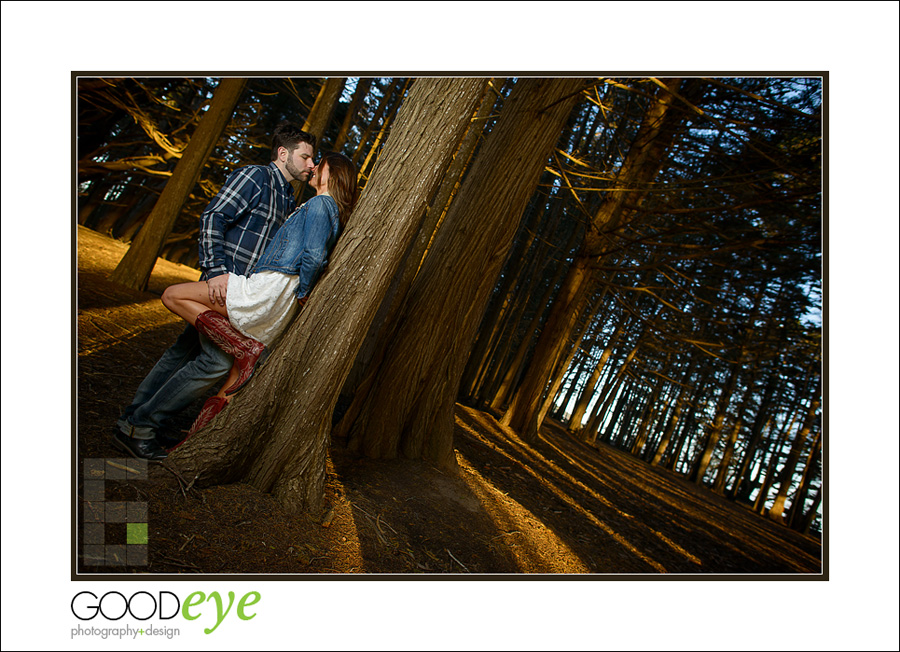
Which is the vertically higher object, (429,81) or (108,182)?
(429,81)

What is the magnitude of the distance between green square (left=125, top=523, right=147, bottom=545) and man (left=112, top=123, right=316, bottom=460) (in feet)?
1.30

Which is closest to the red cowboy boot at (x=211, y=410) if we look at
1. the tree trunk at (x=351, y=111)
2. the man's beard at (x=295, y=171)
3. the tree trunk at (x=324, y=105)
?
the man's beard at (x=295, y=171)

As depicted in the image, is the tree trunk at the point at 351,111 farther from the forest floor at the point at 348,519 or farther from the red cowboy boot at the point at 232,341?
the red cowboy boot at the point at 232,341

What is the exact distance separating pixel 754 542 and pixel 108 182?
9.21 metres

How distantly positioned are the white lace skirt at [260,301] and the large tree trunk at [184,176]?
10.7 feet

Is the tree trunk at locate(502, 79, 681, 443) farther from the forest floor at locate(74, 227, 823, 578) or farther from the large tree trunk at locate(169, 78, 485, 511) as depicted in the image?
the large tree trunk at locate(169, 78, 485, 511)

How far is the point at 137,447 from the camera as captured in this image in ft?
7.13

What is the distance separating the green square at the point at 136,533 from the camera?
1.80 metres

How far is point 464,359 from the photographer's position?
3949 millimetres

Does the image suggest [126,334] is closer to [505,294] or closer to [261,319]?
[261,319]

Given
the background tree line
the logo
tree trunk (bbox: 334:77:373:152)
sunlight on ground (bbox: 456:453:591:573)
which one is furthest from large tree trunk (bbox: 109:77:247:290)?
sunlight on ground (bbox: 456:453:591:573)

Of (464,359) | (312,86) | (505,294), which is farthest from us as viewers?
(505,294)

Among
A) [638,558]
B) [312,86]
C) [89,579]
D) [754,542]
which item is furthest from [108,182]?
[754,542]

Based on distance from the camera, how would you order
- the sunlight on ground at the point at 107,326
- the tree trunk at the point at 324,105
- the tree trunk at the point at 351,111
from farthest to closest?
the tree trunk at the point at 351,111, the tree trunk at the point at 324,105, the sunlight on ground at the point at 107,326
